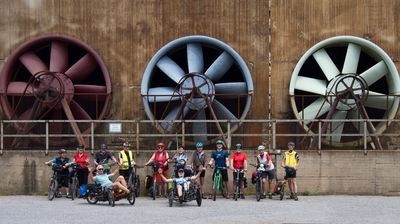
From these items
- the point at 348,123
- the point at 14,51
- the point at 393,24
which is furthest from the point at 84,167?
the point at 393,24

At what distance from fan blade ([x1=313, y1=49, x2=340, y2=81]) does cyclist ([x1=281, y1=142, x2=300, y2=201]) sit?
4.19 metres

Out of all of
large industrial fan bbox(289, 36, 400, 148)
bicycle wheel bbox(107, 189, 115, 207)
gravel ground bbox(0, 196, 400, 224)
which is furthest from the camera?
large industrial fan bbox(289, 36, 400, 148)

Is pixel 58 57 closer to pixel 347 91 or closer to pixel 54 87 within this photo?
pixel 54 87

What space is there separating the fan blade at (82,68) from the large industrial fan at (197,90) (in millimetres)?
1968

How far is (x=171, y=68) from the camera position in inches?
981

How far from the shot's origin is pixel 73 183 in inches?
842

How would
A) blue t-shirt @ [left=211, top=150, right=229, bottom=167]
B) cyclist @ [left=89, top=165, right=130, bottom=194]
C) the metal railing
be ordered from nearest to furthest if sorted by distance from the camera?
cyclist @ [left=89, top=165, right=130, bottom=194] → blue t-shirt @ [left=211, top=150, right=229, bottom=167] → the metal railing

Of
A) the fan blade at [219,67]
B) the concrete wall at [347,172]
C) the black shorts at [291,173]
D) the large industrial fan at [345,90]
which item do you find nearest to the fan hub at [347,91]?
the large industrial fan at [345,90]

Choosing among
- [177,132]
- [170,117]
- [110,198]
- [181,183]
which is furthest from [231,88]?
[110,198]

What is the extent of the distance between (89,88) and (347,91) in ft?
26.0

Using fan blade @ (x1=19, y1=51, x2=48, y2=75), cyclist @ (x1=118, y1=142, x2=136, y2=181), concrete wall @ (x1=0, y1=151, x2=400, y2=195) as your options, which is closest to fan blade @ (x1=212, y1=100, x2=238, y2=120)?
concrete wall @ (x1=0, y1=151, x2=400, y2=195)

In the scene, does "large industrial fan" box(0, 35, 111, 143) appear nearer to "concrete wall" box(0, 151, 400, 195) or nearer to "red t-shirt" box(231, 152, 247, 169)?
"concrete wall" box(0, 151, 400, 195)

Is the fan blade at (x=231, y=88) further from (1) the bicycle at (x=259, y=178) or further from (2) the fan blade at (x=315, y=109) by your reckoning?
(1) the bicycle at (x=259, y=178)

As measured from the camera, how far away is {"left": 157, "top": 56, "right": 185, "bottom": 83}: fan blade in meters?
24.7
